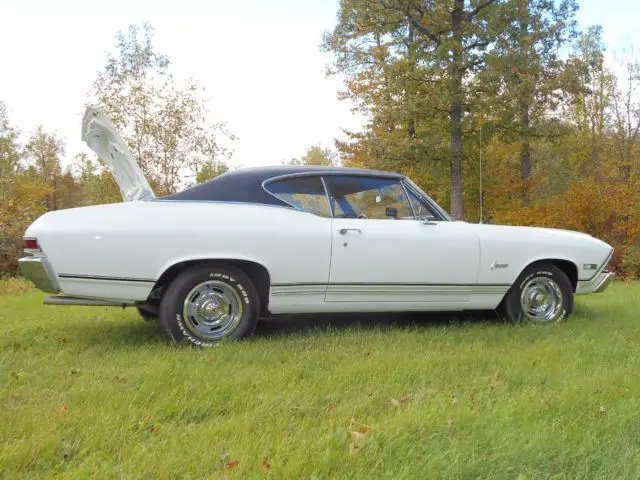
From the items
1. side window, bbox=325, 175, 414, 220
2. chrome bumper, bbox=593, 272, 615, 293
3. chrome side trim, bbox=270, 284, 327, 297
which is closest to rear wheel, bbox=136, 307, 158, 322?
chrome side trim, bbox=270, 284, 327, 297

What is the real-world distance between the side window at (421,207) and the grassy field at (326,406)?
106 centimetres

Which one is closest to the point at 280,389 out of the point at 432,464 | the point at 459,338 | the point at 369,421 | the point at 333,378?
the point at 333,378

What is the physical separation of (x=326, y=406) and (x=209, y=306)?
1.69 meters

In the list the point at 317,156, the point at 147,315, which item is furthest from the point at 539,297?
the point at 317,156

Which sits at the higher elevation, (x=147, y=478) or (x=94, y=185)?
(x=94, y=185)

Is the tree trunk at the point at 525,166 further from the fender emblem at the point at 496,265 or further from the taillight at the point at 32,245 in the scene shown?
the taillight at the point at 32,245

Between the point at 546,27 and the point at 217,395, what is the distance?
17.3m

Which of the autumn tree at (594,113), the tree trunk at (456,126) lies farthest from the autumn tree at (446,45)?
→ the autumn tree at (594,113)

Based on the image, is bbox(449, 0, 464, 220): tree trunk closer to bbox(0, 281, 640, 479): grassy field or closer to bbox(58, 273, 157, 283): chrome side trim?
bbox(0, 281, 640, 479): grassy field

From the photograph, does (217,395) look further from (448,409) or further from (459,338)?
(459,338)

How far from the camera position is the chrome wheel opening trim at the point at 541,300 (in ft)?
16.7

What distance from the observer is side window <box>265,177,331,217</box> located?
173 inches

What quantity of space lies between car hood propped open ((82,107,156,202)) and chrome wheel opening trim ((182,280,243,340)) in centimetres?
103

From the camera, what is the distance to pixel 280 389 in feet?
9.73
